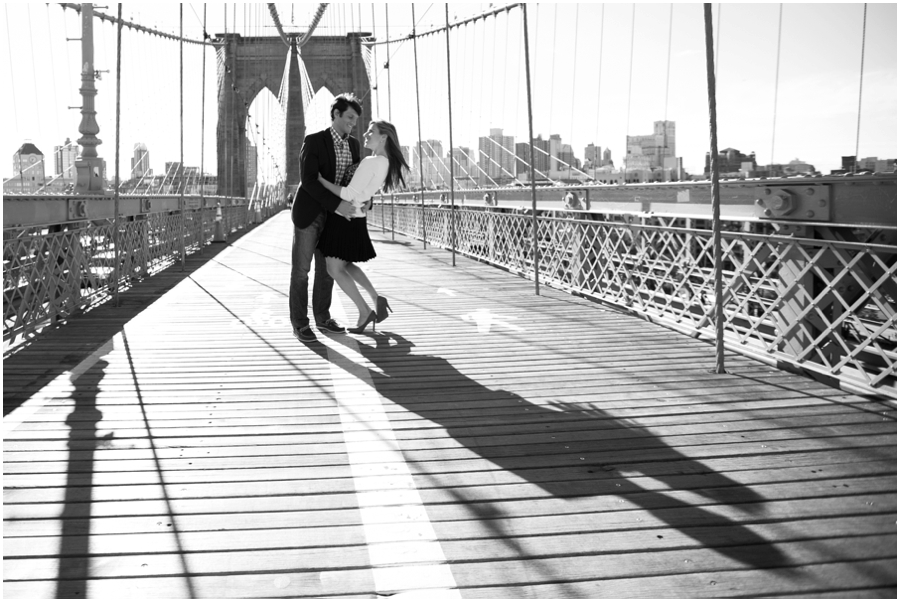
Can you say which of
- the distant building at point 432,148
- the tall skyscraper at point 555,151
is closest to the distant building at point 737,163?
the tall skyscraper at point 555,151

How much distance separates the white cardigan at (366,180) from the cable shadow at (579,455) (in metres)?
0.99

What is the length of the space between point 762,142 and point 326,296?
2583 millimetres

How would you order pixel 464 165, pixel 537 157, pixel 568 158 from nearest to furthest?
pixel 568 158, pixel 537 157, pixel 464 165

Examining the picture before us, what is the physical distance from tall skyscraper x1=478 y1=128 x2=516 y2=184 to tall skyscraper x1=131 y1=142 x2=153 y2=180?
18.9 ft

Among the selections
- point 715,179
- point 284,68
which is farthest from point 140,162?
point 284,68

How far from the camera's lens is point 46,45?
30.6 feet

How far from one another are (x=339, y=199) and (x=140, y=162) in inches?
465

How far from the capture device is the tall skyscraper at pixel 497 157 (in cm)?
1056

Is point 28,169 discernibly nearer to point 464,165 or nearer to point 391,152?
point 391,152

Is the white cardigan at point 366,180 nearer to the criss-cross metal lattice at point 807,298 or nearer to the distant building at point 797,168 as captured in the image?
the criss-cross metal lattice at point 807,298

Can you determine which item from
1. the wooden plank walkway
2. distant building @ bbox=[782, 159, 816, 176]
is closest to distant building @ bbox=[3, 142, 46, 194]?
the wooden plank walkway

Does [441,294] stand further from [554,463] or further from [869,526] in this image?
[869,526]

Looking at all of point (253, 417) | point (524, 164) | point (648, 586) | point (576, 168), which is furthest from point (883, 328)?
point (524, 164)

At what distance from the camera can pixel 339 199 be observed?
3.80 m
